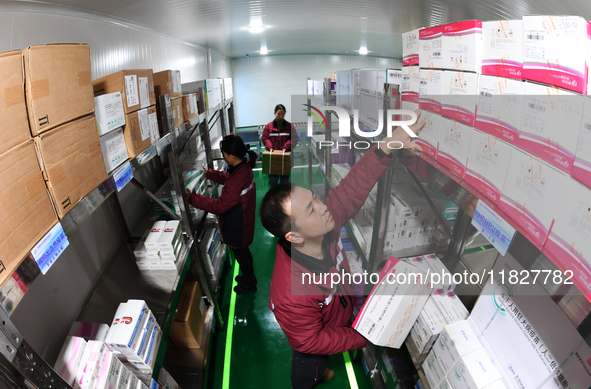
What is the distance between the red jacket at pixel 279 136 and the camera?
5.31 metres

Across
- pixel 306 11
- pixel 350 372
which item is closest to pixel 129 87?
pixel 306 11

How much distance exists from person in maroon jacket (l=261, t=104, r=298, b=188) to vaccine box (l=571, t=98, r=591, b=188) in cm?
474

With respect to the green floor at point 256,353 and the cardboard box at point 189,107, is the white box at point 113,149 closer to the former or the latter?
the cardboard box at point 189,107

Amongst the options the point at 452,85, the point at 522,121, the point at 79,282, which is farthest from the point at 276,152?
the point at 522,121

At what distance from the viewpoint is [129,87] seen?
4.66ft

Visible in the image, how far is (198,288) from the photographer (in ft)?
8.43

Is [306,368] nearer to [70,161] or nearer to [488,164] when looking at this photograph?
[488,164]

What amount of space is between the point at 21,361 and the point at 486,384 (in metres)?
1.57

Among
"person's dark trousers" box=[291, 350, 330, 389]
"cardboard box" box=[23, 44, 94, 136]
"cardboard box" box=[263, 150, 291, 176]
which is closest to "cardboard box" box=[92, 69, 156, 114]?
"cardboard box" box=[23, 44, 94, 136]

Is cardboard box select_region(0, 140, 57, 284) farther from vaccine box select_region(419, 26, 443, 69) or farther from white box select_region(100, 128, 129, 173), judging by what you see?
vaccine box select_region(419, 26, 443, 69)

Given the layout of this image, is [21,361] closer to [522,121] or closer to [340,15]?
[522,121]

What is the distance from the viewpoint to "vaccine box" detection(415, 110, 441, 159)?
1.26m

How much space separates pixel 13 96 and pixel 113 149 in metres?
0.62

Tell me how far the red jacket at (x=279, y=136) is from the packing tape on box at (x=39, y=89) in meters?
4.47
